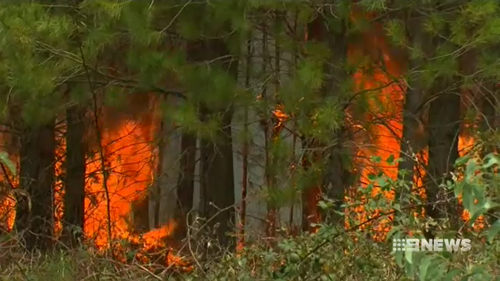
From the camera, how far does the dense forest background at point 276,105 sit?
6422mm

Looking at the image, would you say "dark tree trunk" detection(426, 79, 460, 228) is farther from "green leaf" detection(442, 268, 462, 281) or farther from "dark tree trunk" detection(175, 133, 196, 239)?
"green leaf" detection(442, 268, 462, 281)

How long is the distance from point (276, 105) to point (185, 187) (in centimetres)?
313

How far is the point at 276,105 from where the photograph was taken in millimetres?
8188

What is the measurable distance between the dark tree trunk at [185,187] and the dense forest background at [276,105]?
55 centimetres

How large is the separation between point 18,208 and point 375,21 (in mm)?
4470

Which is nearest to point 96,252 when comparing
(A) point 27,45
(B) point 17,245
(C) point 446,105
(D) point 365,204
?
(B) point 17,245

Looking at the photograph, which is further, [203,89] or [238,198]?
[238,198]

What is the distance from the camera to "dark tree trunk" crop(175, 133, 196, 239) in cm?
1023

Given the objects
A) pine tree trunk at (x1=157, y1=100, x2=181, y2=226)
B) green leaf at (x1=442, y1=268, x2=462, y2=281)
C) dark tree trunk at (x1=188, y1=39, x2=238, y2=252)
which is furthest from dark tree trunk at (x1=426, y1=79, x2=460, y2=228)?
green leaf at (x1=442, y1=268, x2=462, y2=281)

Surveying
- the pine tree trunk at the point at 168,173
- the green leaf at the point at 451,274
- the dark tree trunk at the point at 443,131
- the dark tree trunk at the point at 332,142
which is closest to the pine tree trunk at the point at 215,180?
the pine tree trunk at the point at 168,173

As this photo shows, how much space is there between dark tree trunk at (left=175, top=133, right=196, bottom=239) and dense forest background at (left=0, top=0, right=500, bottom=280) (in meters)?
0.55

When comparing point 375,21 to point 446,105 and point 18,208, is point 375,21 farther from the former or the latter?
point 18,208

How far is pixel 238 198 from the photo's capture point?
10297 millimetres

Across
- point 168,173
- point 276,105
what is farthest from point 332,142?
point 168,173
